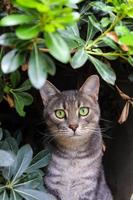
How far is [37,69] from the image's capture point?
1.08m

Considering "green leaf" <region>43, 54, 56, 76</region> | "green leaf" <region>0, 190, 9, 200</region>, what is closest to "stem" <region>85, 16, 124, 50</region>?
"green leaf" <region>43, 54, 56, 76</region>

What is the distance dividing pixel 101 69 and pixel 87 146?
670 mm

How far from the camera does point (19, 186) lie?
63.1 inches

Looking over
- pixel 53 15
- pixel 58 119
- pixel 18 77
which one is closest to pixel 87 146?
pixel 58 119

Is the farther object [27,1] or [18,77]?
[18,77]

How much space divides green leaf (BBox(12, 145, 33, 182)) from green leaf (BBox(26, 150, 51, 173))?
0.09 m

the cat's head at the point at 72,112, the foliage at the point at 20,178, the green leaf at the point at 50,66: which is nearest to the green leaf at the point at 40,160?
the foliage at the point at 20,178

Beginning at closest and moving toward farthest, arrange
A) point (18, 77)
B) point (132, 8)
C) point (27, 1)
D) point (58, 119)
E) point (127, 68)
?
point (27, 1)
point (132, 8)
point (18, 77)
point (58, 119)
point (127, 68)

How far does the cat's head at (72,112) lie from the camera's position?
6.07 ft

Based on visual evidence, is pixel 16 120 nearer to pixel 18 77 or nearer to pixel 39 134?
pixel 39 134

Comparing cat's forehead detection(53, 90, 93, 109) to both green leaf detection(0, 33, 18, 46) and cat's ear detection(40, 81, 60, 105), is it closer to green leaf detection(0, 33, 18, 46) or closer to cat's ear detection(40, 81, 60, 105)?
cat's ear detection(40, 81, 60, 105)

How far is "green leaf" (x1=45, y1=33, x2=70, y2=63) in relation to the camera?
104 cm

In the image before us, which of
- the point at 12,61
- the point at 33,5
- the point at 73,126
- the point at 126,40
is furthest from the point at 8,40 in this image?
the point at 73,126

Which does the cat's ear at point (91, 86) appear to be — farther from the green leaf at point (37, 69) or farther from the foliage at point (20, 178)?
the green leaf at point (37, 69)
